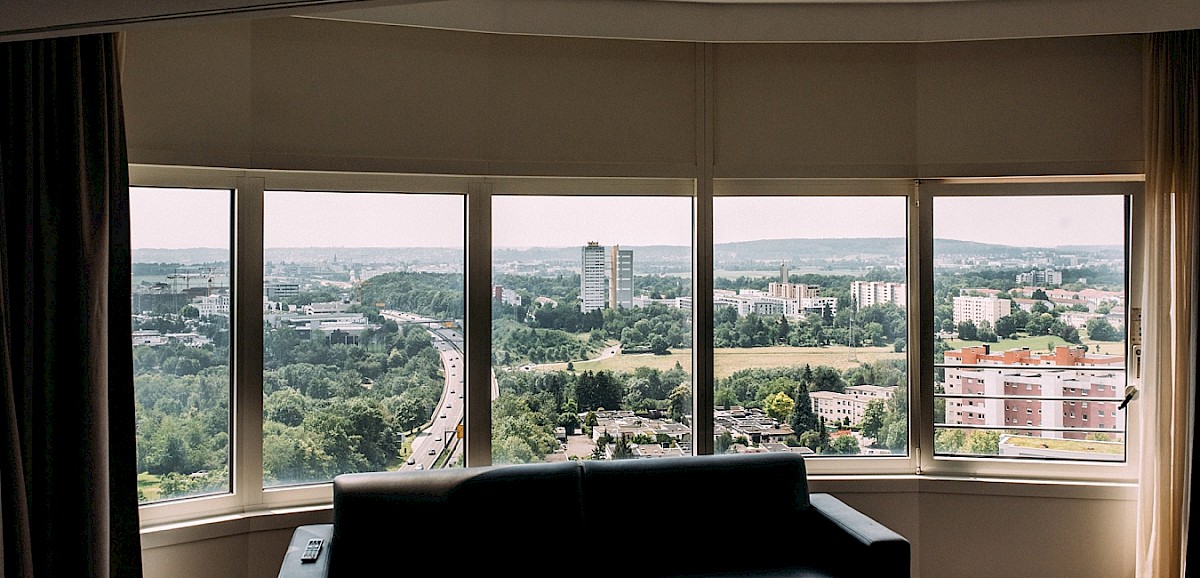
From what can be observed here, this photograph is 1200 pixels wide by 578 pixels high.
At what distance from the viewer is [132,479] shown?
9.94ft

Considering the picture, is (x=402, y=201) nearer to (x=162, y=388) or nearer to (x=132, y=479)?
(x=162, y=388)

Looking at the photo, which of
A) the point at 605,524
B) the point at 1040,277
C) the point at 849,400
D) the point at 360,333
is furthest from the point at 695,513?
the point at 1040,277

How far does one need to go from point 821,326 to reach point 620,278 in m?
1.00

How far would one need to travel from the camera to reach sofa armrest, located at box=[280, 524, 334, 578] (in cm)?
272

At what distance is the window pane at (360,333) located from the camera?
3.61 m

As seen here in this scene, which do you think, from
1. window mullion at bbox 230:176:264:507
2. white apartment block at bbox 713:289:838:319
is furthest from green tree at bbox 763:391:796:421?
window mullion at bbox 230:176:264:507

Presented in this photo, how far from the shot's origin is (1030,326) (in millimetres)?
4027

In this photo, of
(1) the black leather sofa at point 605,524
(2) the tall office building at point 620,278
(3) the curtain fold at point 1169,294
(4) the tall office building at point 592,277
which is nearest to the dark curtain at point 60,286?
(1) the black leather sofa at point 605,524

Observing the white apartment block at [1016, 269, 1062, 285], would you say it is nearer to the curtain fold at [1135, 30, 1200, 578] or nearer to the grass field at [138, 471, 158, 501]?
the curtain fold at [1135, 30, 1200, 578]

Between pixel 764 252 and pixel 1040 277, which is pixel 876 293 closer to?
pixel 764 252

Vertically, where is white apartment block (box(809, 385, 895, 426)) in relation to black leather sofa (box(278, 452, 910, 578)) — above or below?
above

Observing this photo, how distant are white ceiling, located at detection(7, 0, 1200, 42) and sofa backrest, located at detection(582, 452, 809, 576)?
1.84 metres

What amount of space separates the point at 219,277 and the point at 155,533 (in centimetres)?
102

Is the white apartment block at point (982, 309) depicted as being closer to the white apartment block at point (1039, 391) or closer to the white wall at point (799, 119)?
the white apartment block at point (1039, 391)
